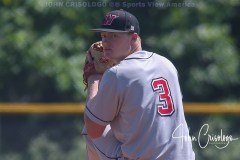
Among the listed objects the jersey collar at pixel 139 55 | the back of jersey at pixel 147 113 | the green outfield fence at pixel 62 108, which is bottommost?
the green outfield fence at pixel 62 108

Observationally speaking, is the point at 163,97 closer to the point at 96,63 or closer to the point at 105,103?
the point at 105,103

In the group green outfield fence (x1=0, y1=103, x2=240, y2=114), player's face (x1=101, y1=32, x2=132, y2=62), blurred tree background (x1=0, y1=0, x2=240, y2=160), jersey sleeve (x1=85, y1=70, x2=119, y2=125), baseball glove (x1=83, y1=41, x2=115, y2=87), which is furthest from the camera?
blurred tree background (x1=0, y1=0, x2=240, y2=160)

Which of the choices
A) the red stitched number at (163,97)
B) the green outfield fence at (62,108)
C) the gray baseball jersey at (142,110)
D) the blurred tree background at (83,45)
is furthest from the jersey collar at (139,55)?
the blurred tree background at (83,45)

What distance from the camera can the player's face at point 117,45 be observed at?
3.58 meters

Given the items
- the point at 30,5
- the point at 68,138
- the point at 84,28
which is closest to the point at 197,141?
the point at 68,138

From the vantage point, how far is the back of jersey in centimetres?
346

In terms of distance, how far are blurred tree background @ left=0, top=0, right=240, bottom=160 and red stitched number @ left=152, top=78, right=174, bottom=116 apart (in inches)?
147

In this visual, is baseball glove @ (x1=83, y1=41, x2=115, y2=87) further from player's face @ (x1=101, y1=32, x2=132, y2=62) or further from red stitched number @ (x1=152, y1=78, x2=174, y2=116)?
red stitched number @ (x1=152, y1=78, x2=174, y2=116)

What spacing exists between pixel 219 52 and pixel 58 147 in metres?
1.83

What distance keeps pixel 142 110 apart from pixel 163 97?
118 mm

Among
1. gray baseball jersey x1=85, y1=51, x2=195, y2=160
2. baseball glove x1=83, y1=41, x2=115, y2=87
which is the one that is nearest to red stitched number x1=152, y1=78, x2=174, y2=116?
gray baseball jersey x1=85, y1=51, x2=195, y2=160

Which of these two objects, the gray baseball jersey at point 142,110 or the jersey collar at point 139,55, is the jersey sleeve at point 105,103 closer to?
the gray baseball jersey at point 142,110

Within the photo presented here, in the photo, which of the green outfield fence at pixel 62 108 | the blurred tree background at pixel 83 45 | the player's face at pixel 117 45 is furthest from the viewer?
the blurred tree background at pixel 83 45

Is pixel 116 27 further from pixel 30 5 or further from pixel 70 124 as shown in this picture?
pixel 30 5
